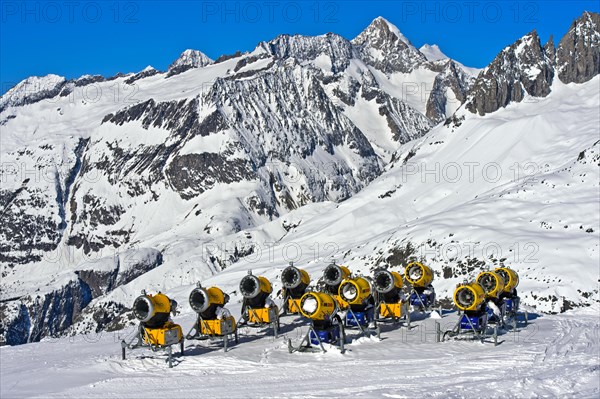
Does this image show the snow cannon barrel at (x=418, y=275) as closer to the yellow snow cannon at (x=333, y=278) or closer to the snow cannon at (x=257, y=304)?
the yellow snow cannon at (x=333, y=278)

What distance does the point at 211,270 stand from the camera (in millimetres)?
157125

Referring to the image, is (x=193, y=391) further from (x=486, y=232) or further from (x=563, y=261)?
Result: (x=486, y=232)

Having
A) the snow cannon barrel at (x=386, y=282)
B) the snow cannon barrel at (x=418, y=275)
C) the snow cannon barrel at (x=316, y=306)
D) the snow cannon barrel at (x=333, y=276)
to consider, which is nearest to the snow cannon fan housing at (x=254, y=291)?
the snow cannon barrel at (x=333, y=276)

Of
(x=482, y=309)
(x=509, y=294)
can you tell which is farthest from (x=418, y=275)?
(x=482, y=309)

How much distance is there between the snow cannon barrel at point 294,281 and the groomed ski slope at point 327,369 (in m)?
4.69

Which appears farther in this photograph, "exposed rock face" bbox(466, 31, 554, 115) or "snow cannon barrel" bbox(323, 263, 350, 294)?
"exposed rock face" bbox(466, 31, 554, 115)

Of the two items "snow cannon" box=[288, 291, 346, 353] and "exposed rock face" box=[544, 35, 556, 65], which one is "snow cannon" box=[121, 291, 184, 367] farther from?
"exposed rock face" box=[544, 35, 556, 65]

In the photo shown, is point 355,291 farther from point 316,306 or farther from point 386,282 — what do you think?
point 316,306

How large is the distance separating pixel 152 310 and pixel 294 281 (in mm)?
11634

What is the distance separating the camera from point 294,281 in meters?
37.0

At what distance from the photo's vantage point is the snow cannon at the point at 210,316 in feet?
96.2

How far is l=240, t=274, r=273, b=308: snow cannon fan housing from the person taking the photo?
33.5 metres

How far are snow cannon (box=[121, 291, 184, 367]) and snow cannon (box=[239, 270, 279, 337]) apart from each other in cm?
Result: 625

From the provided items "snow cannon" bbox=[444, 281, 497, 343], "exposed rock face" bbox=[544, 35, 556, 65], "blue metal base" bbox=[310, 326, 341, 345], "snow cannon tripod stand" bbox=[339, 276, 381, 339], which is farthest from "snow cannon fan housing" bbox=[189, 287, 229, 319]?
"exposed rock face" bbox=[544, 35, 556, 65]
